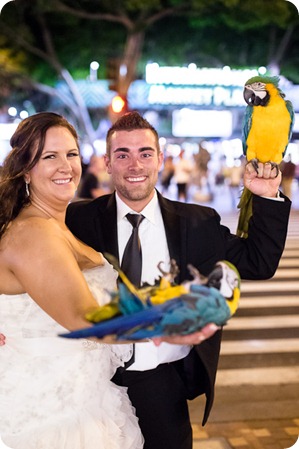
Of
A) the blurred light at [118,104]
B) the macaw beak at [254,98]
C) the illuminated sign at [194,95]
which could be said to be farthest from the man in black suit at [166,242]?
the illuminated sign at [194,95]

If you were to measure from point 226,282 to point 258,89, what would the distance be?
4.79 ft

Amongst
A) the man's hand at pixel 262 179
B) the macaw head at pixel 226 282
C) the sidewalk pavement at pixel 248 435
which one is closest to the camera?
the macaw head at pixel 226 282

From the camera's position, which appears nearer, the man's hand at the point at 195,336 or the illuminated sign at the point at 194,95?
the man's hand at the point at 195,336

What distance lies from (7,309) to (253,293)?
6140 mm

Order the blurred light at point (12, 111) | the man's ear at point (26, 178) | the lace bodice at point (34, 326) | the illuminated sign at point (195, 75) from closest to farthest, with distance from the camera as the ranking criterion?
the lace bodice at point (34, 326) → the man's ear at point (26, 178) → the illuminated sign at point (195, 75) → the blurred light at point (12, 111)

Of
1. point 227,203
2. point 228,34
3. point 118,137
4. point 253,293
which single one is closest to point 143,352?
point 118,137

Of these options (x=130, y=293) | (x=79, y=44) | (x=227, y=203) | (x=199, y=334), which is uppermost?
(x=79, y=44)

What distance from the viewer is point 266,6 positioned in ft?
55.6

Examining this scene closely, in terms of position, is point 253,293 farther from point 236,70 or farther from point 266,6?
point 236,70

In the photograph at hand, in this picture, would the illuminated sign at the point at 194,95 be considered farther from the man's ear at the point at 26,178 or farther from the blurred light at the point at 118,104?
the man's ear at the point at 26,178

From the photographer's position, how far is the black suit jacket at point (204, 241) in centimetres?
286

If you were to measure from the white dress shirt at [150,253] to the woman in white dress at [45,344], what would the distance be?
19.4 inches

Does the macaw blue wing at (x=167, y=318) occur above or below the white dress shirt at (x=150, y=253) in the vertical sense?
above

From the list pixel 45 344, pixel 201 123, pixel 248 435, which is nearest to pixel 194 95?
pixel 201 123
